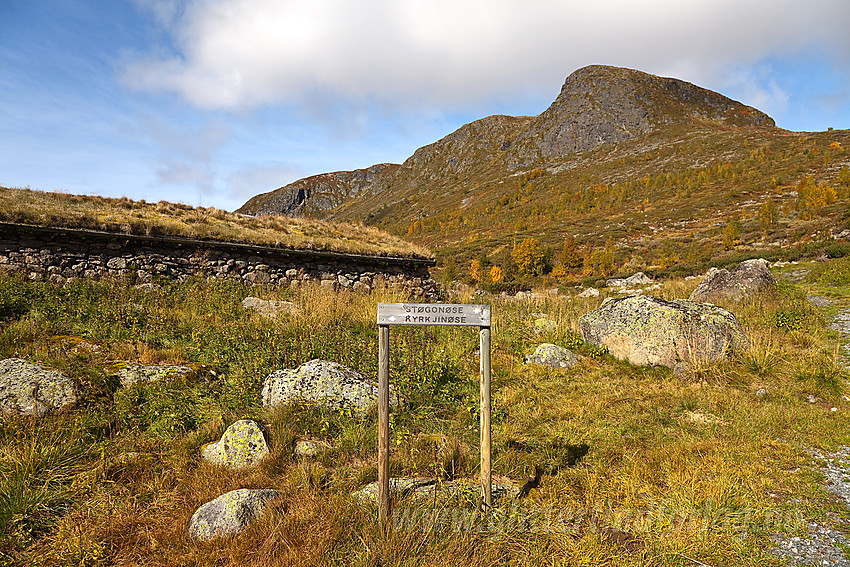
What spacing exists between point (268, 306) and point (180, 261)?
3157mm

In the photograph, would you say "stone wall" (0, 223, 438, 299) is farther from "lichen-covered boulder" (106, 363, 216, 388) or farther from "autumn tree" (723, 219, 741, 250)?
"autumn tree" (723, 219, 741, 250)

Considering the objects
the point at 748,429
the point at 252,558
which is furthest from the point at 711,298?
the point at 252,558

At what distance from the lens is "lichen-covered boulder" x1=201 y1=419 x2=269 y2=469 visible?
11.6 feet

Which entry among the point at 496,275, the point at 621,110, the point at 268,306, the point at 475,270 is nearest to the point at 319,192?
the point at 621,110

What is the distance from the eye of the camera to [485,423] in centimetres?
307

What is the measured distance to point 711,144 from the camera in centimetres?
6019

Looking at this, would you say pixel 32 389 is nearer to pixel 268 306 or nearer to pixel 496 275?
pixel 268 306

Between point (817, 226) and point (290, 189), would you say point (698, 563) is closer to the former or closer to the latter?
point (817, 226)

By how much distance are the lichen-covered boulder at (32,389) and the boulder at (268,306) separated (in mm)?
4002

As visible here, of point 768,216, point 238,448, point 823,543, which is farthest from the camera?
point 768,216

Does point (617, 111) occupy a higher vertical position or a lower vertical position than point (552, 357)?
higher

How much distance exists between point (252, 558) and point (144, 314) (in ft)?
20.6

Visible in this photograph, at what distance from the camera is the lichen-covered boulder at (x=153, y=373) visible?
4.64 metres

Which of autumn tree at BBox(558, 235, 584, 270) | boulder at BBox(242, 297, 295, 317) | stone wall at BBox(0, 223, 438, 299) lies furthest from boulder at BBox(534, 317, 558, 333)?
autumn tree at BBox(558, 235, 584, 270)
